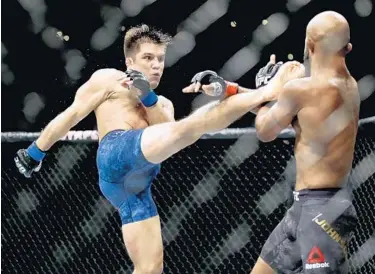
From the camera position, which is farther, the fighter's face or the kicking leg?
the fighter's face

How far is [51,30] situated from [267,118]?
8.02 feet

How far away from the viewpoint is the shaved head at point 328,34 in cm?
217

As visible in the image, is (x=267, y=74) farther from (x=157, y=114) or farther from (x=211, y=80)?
(x=157, y=114)

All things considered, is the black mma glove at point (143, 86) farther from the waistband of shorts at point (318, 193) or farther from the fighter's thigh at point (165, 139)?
the waistband of shorts at point (318, 193)

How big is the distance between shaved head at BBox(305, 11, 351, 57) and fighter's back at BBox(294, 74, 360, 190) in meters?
0.08

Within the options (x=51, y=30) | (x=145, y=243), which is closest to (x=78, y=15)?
(x=51, y=30)

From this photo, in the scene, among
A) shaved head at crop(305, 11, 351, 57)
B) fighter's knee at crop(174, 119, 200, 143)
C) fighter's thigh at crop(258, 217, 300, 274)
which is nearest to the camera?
shaved head at crop(305, 11, 351, 57)

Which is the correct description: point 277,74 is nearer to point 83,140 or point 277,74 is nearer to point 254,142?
point 254,142

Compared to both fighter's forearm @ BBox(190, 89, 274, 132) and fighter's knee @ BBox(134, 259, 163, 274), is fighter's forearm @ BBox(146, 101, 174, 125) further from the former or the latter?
fighter's knee @ BBox(134, 259, 163, 274)

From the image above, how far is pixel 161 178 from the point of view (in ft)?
12.6

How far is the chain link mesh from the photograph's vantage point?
367cm

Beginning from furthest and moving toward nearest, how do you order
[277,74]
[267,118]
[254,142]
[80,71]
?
[80,71], [254,142], [277,74], [267,118]

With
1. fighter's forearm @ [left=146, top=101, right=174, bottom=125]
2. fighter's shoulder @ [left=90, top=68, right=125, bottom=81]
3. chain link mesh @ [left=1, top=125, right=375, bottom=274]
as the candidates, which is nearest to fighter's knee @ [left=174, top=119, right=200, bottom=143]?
fighter's forearm @ [left=146, top=101, right=174, bottom=125]

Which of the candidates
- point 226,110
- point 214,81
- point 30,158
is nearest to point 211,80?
point 214,81
